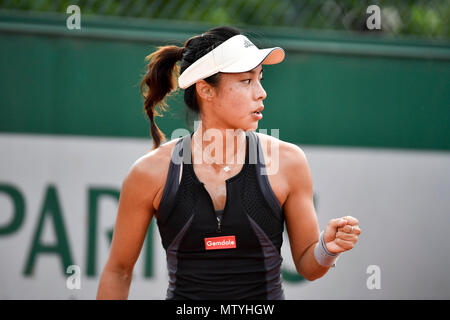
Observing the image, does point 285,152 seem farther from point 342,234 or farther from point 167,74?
point 167,74

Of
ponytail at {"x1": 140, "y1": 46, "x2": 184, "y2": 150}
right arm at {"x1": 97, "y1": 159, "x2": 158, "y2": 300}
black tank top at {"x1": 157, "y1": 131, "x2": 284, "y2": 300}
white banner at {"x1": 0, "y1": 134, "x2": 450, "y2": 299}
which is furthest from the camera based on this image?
white banner at {"x1": 0, "y1": 134, "x2": 450, "y2": 299}

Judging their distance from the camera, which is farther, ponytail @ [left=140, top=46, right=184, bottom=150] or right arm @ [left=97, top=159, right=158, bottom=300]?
ponytail @ [left=140, top=46, right=184, bottom=150]

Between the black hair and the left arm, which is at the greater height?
the black hair

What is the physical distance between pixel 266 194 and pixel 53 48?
8.21 ft

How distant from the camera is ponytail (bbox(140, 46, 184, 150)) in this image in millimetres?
2570

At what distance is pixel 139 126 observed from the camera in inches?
166

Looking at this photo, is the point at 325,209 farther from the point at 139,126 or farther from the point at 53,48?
the point at 53,48

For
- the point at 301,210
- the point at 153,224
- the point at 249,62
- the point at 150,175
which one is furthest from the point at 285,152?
the point at 153,224

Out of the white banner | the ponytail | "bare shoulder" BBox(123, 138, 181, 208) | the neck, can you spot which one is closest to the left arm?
the neck

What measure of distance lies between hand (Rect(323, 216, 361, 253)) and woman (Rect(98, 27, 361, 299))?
0.07 feet

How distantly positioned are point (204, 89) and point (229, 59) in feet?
0.68

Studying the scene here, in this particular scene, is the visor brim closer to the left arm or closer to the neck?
the neck

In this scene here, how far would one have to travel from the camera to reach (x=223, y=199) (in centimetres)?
235

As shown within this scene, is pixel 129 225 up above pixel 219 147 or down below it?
below
